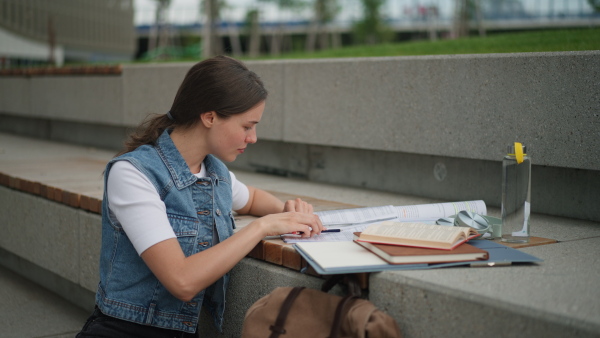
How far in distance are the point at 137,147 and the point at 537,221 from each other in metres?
2.03

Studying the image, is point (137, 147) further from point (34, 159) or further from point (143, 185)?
point (34, 159)

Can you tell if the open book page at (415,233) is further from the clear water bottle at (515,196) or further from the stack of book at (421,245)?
the clear water bottle at (515,196)

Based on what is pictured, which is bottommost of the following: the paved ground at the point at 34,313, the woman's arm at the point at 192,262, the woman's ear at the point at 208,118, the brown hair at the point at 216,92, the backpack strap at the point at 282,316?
the paved ground at the point at 34,313

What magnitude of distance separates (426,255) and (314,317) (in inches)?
16.4

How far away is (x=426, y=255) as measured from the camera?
7.02 ft

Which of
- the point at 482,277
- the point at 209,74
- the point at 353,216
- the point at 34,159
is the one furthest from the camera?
the point at 34,159

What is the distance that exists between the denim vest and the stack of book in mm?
652

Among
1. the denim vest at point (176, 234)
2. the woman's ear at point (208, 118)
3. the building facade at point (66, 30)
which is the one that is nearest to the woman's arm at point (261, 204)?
the denim vest at point (176, 234)

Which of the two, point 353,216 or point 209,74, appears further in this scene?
point 353,216

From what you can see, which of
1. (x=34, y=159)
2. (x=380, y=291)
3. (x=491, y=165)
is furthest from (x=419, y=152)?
(x=34, y=159)

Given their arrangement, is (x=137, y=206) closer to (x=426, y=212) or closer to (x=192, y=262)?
(x=192, y=262)

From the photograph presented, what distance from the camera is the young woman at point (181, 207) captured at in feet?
7.68

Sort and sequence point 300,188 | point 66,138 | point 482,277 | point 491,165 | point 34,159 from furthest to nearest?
point 66,138, point 34,159, point 300,188, point 491,165, point 482,277

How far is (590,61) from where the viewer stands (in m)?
3.26
